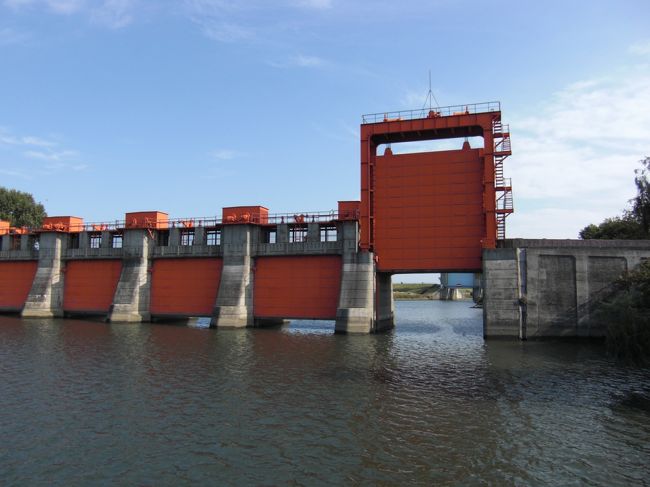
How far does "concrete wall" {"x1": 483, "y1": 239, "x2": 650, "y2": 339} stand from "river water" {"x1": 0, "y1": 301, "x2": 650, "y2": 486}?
24.7 ft

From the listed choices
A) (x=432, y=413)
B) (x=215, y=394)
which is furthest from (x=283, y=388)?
(x=432, y=413)

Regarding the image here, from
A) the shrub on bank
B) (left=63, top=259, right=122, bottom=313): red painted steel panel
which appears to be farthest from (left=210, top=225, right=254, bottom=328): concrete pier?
the shrub on bank

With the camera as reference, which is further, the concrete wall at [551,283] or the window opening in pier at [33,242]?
the window opening in pier at [33,242]

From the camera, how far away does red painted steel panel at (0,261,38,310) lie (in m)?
61.1

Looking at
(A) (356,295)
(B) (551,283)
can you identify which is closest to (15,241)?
(A) (356,295)

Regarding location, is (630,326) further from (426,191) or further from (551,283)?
(426,191)

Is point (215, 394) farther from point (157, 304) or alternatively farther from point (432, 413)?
point (157, 304)

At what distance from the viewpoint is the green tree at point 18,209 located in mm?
90725

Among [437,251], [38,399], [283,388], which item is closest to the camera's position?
[38,399]

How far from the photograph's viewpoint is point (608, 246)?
39.8 m

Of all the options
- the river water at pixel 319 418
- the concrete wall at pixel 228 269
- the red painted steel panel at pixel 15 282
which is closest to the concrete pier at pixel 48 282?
the concrete wall at pixel 228 269

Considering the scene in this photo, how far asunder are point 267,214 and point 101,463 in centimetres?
3963

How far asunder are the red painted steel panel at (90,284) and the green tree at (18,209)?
141 ft

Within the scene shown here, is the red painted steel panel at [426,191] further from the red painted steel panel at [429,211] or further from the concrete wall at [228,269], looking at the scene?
the concrete wall at [228,269]
